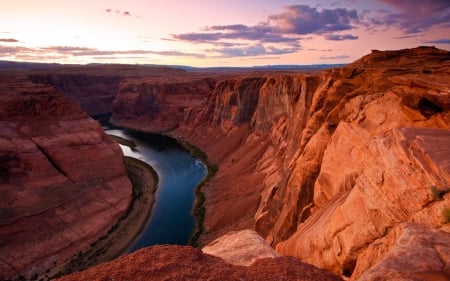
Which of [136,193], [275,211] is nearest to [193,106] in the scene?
[136,193]

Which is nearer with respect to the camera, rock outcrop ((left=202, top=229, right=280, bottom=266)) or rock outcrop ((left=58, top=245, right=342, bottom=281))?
rock outcrop ((left=58, top=245, right=342, bottom=281))

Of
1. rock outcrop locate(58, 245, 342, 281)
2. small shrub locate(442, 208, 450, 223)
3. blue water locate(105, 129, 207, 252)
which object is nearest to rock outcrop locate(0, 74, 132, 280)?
blue water locate(105, 129, 207, 252)

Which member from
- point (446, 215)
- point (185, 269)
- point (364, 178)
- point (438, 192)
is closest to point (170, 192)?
point (364, 178)

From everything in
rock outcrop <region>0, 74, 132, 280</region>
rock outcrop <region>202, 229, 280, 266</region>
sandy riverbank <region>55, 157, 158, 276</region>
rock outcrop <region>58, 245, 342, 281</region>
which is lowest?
sandy riverbank <region>55, 157, 158, 276</region>

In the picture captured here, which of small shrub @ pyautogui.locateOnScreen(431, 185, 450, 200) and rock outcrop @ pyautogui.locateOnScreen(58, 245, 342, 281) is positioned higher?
small shrub @ pyautogui.locateOnScreen(431, 185, 450, 200)

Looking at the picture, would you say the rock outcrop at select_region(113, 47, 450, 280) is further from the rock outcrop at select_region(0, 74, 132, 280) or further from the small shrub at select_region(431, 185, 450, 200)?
the rock outcrop at select_region(0, 74, 132, 280)

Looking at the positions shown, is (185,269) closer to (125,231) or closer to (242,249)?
(242,249)

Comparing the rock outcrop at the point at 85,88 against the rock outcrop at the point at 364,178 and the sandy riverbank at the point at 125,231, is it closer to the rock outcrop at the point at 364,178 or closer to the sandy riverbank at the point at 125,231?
the sandy riverbank at the point at 125,231

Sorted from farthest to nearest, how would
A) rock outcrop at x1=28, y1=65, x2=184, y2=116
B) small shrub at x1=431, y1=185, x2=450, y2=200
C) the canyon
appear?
rock outcrop at x1=28, y1=65, x2=184, y2=116 < small shrub at x1=431, y1=185, x2=450, y2=200 < the canyon
